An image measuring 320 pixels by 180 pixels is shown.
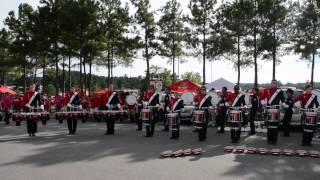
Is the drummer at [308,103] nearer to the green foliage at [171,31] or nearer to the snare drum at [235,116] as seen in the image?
the snare drum at [235,116]

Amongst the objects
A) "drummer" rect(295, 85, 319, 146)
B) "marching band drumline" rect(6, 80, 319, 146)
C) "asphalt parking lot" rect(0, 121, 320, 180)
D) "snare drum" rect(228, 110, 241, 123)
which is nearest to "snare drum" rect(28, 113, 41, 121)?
"marching band drumline" rect(6, 80, 319, 146)

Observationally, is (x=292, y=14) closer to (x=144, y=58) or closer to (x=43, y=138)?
(x=144, y=58)

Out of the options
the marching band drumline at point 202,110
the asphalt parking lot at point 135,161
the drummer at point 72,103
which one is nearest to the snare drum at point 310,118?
the marching band drumline at point 202,110

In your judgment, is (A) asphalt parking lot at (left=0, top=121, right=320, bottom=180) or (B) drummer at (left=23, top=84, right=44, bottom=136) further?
(B) drummer at (left=23, top=84, right=44, bottom=136)

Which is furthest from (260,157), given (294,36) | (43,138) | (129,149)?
(294,36)

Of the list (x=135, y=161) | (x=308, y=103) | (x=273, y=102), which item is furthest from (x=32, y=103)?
(x=308, y=103)

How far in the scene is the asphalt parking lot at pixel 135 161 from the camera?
8773 millimetres

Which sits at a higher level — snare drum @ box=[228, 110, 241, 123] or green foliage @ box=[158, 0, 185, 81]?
green foliage @ box=[158, 0, 185, 81]

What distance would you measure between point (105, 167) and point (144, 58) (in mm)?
29827

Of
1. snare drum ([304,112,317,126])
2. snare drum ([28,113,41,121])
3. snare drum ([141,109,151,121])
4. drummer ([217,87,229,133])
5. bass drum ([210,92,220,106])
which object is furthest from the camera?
bass drum ([210,92,220,106])

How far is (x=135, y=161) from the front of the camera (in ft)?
33.9

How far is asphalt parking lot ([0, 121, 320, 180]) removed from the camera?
877 centimetres

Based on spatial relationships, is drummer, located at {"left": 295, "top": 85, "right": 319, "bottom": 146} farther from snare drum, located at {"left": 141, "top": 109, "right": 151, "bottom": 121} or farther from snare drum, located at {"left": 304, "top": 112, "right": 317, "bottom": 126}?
snare drum, located at {"left": 141, "top": 109, "right": 151, "bottom": 121}

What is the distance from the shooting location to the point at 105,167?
958cm
